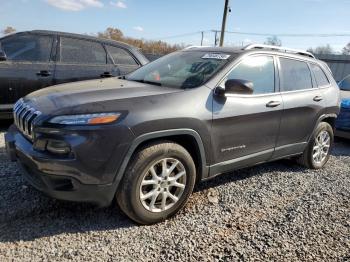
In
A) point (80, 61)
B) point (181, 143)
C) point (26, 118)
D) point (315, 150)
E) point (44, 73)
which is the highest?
point (80, 61)

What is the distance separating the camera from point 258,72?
4.04 meters

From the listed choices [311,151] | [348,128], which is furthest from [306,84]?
[348,128]

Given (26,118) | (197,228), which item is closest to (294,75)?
(197,228)

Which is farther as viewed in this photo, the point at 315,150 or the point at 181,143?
the point at 315,150

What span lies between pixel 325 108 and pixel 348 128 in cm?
237

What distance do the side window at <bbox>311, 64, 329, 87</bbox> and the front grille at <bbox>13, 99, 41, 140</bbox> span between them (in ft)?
12.5

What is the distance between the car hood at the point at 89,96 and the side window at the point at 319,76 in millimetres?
2578

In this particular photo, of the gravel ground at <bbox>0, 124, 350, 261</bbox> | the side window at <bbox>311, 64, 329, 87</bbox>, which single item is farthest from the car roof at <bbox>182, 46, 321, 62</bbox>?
the gravel ground at <bbox>0, 124, 350, 261</bbox>

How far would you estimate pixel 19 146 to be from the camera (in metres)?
3.11

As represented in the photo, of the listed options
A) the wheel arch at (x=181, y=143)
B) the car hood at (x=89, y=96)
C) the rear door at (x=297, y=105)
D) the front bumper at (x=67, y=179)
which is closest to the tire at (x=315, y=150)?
the rear door at (x=297, y=105)

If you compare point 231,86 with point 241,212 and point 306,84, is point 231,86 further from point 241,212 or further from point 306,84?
point 306,84

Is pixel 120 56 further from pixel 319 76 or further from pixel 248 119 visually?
pixel 248 119

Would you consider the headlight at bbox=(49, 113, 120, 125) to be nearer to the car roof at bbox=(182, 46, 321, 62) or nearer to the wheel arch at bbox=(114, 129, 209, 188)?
the wheel arch at bbox=(114, 129, 209, 188)

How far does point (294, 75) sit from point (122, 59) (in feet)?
11.2
